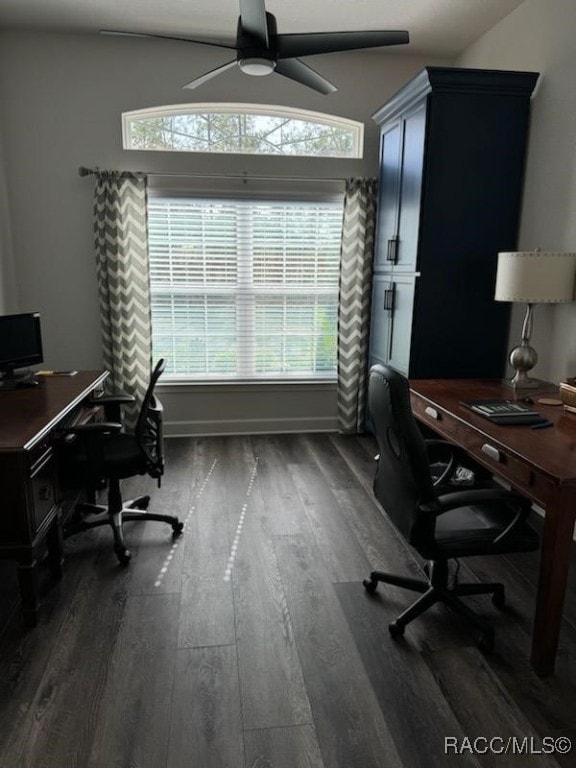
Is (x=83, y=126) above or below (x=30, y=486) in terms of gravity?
above

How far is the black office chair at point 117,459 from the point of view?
244 centimetres

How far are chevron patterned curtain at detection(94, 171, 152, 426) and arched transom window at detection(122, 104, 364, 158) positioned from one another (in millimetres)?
418

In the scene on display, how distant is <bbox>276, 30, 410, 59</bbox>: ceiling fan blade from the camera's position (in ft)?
7.59

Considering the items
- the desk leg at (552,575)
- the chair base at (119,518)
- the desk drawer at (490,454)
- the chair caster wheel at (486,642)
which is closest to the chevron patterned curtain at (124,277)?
the chair base at (119,518)

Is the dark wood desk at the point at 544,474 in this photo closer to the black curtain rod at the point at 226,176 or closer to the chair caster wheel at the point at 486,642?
the chair caster wheel at the point at 486,642

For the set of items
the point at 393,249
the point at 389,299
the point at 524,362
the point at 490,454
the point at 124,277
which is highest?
the point at 393,249

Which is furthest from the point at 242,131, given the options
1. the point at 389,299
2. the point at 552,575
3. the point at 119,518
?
the point at 552,575

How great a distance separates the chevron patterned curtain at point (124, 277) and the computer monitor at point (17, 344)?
2.93 feet

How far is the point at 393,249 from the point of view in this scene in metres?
3.62

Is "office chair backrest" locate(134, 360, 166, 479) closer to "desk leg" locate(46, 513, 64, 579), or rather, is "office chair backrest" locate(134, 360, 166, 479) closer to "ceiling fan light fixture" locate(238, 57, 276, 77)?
"desk leg" locate(46, 513, 64, 579)

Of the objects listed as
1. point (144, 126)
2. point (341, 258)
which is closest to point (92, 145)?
point (144, 126)

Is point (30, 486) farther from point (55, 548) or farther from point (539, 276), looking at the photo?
point (539, 276)

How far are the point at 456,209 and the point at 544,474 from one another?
6.60 feet

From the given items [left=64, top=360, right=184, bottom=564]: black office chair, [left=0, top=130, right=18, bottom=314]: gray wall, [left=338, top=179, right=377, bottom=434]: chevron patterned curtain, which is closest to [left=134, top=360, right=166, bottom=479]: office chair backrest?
[left=64, top=360, right=184, bottom=564]: black office chair
